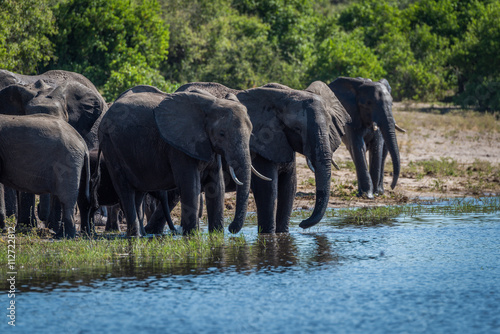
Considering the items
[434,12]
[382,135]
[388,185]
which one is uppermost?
[434,12]

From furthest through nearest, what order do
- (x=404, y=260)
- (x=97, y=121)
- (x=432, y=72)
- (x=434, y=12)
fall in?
(x=434, y=12) → (x=432, y=72) → (x=97, y=121) → (x=404, y=260)

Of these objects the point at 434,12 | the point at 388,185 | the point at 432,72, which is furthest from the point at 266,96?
the point at 434,12

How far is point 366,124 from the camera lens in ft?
49.3

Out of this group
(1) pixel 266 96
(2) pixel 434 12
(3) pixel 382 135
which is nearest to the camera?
(1) pixel 266 96

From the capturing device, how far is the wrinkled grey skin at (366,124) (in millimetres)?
14539

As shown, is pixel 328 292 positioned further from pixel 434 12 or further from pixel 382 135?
pixel 434 12

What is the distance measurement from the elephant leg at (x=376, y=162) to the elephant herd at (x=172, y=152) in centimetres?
441

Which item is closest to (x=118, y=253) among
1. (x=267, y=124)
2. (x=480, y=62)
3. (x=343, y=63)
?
(x=267, y=124)

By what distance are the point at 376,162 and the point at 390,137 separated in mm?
1314

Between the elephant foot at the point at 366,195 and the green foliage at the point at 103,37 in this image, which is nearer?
the elephant foot at the point at 366,195

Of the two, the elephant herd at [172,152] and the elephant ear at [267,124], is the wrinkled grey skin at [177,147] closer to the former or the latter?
the elephant herd at [172,152]

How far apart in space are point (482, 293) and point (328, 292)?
4.58ft

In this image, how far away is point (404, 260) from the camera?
913 cm

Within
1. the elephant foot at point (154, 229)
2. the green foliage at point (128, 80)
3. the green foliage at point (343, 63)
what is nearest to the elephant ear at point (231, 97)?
the elephant foot at point (154, 229)
